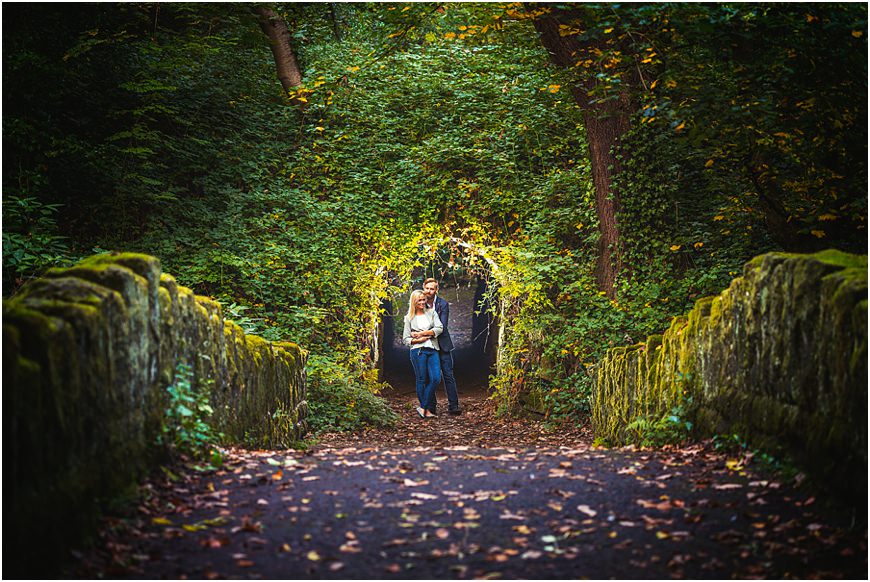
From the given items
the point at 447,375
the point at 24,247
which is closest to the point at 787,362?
the point at 447,375

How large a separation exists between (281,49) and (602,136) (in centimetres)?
674

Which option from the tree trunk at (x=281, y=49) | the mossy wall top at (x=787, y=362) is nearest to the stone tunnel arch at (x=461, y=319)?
the tree trunk at (x=281, y=49)

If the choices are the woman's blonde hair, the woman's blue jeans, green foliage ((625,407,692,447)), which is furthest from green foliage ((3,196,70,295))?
green foliage ((625,407,692,447))

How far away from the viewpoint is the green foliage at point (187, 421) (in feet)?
15.6

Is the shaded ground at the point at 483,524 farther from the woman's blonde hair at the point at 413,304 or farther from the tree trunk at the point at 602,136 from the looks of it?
the tree trunk at the point at 602,136

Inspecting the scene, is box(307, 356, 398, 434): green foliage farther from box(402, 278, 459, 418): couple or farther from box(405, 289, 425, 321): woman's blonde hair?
box(405, 289, 425, 321): woman's blonde hair

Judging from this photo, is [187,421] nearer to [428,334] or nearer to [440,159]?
[428,334]

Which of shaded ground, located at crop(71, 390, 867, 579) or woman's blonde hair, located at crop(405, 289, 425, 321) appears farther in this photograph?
woman's blonde hair, located at crop(405, 289, 425, 321)

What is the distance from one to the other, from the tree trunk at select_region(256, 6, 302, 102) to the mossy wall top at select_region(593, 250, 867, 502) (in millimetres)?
10130

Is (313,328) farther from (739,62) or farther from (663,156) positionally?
(739,62)

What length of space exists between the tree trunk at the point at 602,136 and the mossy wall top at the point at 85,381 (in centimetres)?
692

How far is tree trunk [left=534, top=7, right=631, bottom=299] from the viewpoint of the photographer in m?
10.7

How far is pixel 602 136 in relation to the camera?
11227 millimetres

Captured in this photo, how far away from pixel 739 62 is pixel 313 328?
7.41m
